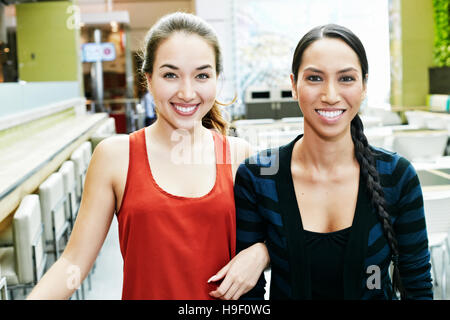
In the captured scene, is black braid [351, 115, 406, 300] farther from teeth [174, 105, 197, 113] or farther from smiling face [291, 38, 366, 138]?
teeth [174, 105, 197, 113]

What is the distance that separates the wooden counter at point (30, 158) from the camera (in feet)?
8.12

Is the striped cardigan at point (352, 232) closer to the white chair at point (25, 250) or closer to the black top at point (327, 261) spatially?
the black top at point (327, 261)

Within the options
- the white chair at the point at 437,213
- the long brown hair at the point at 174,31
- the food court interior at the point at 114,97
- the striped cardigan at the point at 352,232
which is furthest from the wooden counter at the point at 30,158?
Result: the white chair at the point at 437,213

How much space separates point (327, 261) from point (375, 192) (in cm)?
13

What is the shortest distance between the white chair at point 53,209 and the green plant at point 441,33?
7361 millimetres

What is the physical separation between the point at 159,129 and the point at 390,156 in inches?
16.7

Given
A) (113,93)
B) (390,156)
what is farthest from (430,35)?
(390,156)

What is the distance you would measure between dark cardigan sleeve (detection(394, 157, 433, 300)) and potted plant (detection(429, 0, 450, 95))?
812 cm

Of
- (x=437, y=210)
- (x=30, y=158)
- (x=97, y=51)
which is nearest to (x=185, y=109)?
(x=437, y=210)

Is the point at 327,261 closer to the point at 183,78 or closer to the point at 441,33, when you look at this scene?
the point at 183,78

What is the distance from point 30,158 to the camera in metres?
3.36

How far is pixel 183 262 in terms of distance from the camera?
89cm

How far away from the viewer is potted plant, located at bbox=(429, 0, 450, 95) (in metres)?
8.38
